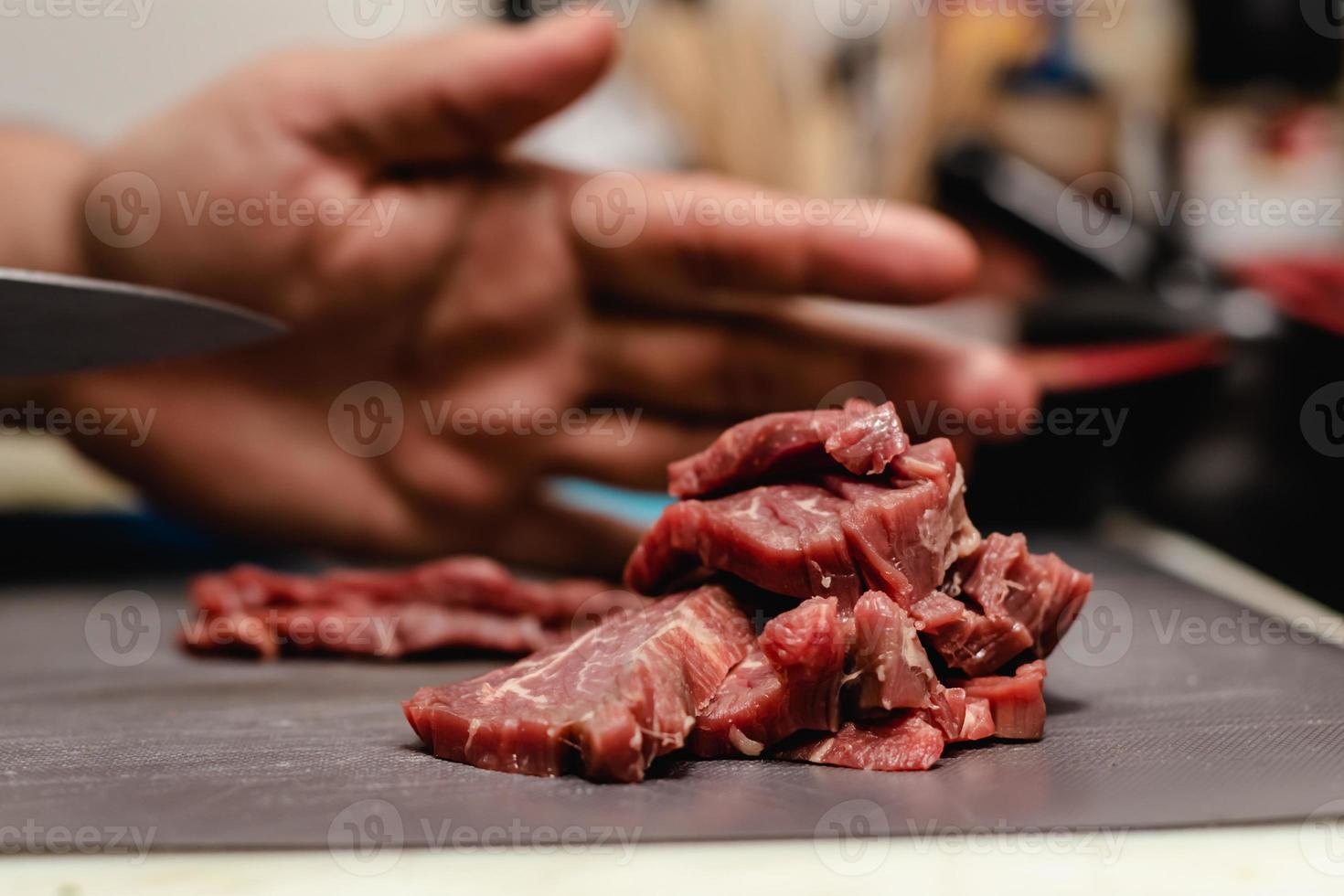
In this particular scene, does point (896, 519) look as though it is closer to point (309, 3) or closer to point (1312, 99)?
point (1312, 99)

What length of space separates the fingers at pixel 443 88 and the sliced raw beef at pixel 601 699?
1.90m

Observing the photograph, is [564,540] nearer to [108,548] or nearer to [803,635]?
[108,548]

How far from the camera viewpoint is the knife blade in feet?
7.25

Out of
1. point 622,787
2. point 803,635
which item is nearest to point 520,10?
point 803,635

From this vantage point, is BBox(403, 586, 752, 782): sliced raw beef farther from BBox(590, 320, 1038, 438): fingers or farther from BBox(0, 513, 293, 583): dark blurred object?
BBox(0, 513, 293, 583): dark blurred object

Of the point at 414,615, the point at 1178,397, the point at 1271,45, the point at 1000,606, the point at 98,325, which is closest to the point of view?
the point at 1000,606

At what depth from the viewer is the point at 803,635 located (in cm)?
162

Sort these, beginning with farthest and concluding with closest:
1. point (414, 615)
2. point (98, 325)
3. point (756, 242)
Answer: point (756, 242), point (414, 615), point (98, 325)

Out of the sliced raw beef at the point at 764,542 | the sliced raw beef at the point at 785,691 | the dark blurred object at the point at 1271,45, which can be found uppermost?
the dark blurred object at the point at 1271,45

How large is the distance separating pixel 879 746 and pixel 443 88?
2290 mm

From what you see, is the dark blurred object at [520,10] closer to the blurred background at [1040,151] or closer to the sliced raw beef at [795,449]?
the blurred background at [1040,151]

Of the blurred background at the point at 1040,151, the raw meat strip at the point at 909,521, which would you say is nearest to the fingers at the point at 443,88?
the blurred background at the point at 1040,151

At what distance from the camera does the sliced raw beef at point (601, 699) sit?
1.57 meters

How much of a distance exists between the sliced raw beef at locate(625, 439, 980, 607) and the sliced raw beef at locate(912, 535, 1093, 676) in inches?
1.6
